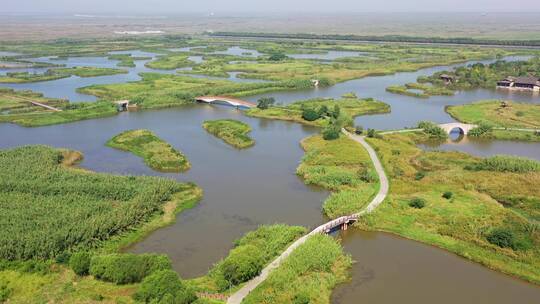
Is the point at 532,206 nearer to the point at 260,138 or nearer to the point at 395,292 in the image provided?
the point at 395,292

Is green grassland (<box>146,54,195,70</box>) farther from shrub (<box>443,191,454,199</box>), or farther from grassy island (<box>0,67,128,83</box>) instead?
shrub (<box>443,191,454,199</box>)

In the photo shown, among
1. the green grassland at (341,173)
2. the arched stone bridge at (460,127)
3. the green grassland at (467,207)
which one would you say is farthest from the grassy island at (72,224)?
the arched stone bridge at (460,127)

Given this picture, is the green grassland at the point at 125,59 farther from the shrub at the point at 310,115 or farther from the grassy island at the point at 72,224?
the grassy island at the point at 72,224

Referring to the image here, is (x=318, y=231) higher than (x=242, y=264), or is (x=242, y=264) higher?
(x=242, y=264)

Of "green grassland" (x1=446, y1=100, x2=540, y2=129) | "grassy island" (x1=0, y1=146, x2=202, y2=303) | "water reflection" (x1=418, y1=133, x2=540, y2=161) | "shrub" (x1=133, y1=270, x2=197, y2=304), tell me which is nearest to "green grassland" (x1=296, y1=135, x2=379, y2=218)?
"water reflection" (x1=418, y1=133, x2=540, y2=161)

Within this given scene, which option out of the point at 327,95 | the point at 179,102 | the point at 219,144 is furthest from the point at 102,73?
the point at 219,144

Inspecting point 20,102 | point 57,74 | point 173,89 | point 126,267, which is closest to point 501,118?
point 173,89

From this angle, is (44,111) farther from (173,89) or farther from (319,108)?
(319,108)
